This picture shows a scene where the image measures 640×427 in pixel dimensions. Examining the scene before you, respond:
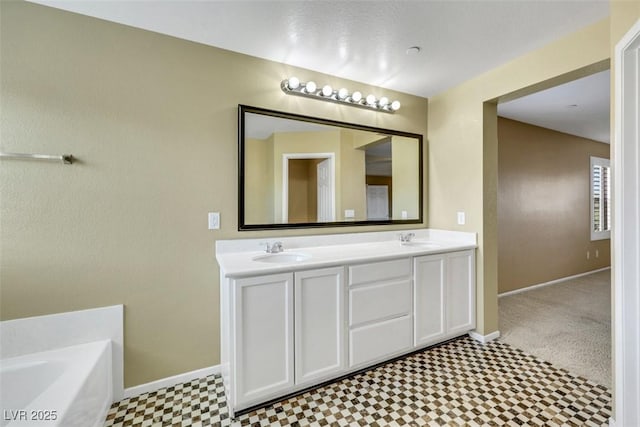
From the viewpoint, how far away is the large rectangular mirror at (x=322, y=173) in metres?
2.08

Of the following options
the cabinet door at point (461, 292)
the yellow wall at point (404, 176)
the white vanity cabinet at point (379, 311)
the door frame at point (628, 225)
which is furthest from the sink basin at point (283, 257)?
the door frame at point (628, 225)

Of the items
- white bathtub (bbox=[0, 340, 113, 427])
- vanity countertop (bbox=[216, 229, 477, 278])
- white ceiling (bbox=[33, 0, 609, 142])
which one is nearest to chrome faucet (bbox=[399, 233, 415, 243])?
vanity countertop (bbox=[216, 229, 477, 278])

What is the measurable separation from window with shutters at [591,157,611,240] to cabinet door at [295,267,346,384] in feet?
17.9

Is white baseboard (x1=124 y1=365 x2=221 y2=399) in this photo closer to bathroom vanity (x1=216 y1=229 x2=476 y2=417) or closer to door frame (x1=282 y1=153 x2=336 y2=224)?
bathroom vanity (x1=216 y1=229 x2=476 y2=417)

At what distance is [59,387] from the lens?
1.25 metres

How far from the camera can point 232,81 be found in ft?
6.63

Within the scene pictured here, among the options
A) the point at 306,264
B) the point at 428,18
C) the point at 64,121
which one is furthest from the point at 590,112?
the point at 64,121

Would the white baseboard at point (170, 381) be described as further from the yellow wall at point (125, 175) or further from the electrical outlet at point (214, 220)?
the electrical outlet at point (214, 220)

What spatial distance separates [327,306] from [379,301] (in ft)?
1.42

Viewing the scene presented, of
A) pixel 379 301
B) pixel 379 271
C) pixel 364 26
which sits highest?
pixel 364 26

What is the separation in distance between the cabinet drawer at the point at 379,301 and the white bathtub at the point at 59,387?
1.47 m

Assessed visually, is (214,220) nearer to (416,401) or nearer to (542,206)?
(416,401)

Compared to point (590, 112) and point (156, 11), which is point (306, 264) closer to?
point (156, 11)

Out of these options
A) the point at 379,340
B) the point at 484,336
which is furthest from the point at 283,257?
the point at 484,336
